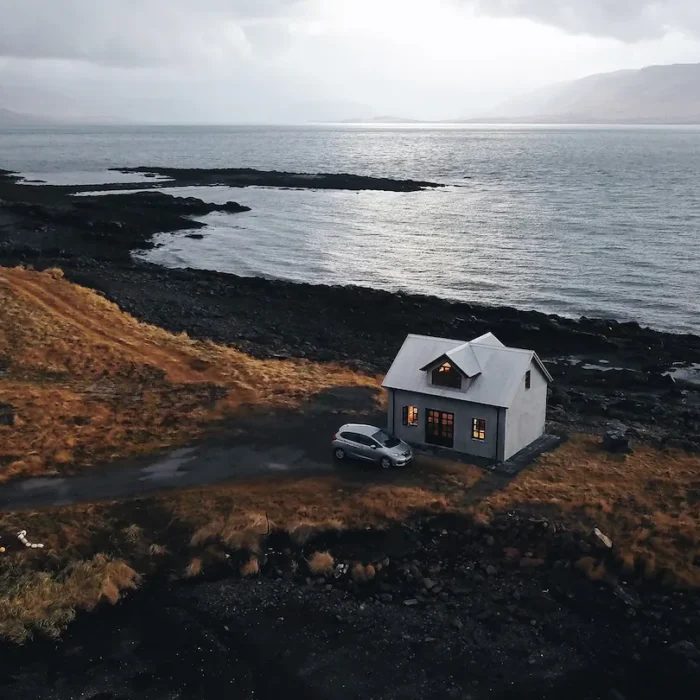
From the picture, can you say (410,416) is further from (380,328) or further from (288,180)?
(288,180)

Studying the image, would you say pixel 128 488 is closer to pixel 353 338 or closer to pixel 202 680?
pixel 202 680

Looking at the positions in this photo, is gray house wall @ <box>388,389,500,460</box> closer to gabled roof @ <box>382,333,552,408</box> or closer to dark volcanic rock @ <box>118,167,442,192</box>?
gabled roof @ <box>382,333,552,408</box>

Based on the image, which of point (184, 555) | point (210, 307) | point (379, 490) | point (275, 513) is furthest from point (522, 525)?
point (210, 307)

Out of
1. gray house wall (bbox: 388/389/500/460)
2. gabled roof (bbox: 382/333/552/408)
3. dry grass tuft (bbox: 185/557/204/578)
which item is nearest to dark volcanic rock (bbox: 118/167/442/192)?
gabled roof (bbox: 382/333/552/408)

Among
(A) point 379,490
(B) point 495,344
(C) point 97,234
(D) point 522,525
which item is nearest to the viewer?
(D) point 522,525

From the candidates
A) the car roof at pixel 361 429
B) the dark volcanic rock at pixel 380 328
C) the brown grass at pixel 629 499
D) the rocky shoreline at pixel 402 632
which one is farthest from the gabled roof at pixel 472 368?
the dark volcanic rock at pixel 380 328

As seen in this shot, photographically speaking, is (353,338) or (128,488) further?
(353,338)

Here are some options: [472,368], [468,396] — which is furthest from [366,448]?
[472,368]
